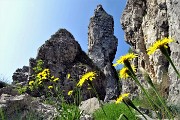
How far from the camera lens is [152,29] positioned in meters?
21.9

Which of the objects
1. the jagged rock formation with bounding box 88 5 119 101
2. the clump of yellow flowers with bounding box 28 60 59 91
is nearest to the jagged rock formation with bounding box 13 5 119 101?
the jagged rock formation with bounding box 88 5 119 101

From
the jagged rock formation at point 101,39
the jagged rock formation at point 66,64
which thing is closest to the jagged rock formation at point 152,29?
the jagged rock formation at point 66,64

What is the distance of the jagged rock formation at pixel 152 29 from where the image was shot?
1476 cm

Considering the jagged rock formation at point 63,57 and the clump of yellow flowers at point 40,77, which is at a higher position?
the jagged rock formation at point 63,57

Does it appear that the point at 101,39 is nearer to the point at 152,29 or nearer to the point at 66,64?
the point at 152,29

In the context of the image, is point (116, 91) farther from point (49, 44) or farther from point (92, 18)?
point (92, 18)

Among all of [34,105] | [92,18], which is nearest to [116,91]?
[92,18]

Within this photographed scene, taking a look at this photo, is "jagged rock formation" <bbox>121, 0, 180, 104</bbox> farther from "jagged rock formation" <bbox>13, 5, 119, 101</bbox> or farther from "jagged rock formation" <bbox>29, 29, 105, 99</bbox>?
"jagged rock formation" <bbox>29, 29, 105, 99</bbox>

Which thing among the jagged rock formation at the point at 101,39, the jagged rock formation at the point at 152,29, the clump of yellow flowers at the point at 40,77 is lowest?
the clump of yellow flowers at the point at 40,77

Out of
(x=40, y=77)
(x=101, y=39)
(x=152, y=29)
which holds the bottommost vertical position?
(x=40, y=77)

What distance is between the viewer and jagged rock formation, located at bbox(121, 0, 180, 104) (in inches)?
581

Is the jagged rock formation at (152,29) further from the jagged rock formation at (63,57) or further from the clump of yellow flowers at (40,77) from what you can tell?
the clump of yellow flowers at (40,77)

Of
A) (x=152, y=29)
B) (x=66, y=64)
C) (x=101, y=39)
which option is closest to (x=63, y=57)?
(x=66, y=64)

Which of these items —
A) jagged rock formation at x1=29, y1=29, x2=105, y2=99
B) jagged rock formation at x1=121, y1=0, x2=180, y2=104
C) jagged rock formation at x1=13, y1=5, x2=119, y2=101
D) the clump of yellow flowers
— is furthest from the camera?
jagged rock formation at x1=29, y1=29, x2=105, y2=99
